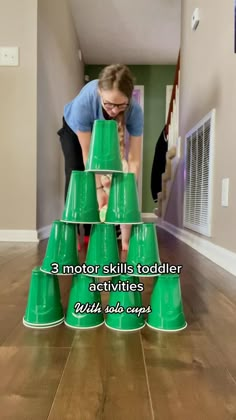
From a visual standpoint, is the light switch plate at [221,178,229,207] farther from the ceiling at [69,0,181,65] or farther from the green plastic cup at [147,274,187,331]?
the ceiling at [69,0,181,65]

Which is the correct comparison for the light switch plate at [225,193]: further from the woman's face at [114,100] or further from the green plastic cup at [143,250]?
the green plastic cup at [143,250]

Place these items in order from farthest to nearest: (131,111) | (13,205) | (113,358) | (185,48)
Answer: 1. (185,48)
2. (13,205)
3. (131,111)
4. (113,358)

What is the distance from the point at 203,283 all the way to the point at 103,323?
0.51 m

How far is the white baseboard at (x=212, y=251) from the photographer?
139 centimetres

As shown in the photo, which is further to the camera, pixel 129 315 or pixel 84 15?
pixel 84 15

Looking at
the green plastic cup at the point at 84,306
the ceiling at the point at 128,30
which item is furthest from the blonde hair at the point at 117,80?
the ceiling at the point at 128,30

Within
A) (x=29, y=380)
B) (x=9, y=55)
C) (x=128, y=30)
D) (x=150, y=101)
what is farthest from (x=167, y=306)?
(x=150, y=101)

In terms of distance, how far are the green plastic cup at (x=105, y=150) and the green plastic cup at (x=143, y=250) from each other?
164mm

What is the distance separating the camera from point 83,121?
1.53 metres

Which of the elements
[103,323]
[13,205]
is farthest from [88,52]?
[103,323]

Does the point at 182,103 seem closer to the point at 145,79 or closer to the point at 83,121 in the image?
the point at 83,121

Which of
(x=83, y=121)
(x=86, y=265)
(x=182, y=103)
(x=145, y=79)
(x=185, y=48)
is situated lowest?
(x=86, y=265)

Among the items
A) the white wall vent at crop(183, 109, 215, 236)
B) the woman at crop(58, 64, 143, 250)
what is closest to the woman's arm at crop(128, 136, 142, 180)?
the woman at crop(58, 64, 143, 250)

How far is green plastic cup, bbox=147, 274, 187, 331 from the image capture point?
786 mm
